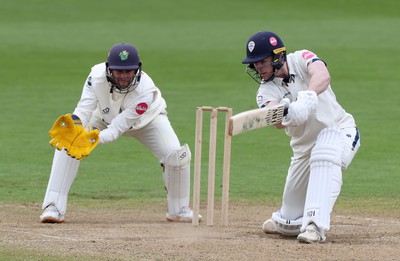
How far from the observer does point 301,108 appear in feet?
27.1

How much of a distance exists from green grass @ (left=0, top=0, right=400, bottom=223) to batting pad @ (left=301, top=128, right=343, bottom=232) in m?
2.56

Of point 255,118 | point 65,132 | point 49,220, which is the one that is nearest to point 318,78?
point 255,118

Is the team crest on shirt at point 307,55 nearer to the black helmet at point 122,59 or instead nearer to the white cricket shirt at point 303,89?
the white cricket shirt at point 303,89

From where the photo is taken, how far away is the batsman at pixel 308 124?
8430 mm

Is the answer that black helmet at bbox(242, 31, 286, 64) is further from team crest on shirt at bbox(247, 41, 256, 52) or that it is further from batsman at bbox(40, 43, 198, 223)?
batsman at bbox(40, 43, 198, 223)

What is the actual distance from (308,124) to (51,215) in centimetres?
259

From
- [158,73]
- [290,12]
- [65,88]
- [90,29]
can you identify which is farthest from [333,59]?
[290,12]

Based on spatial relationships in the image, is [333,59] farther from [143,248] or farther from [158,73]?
[143,248]

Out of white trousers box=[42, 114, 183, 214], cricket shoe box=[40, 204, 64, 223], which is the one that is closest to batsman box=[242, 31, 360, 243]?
white trousers box=[42, 114, 183, 214]

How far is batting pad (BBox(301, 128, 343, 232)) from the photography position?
8.45m

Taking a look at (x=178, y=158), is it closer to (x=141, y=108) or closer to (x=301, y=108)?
(x=141, y=108)

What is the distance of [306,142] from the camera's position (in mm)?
9016

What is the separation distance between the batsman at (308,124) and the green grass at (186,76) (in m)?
2.21

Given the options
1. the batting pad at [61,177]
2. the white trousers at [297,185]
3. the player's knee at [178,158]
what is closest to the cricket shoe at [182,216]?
the player's knee at [178,158]
